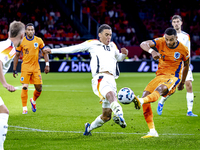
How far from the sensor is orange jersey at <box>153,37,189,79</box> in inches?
258

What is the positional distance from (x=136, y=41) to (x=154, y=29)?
2.99 meters

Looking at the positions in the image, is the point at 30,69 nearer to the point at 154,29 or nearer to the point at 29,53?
the point at 29,53

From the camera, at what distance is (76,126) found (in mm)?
6691

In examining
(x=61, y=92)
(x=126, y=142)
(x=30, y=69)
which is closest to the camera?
(x=126, y=142)

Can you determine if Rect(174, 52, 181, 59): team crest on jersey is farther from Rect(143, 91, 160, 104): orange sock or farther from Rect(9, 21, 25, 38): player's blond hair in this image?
Rect(9, 21, 25, 38): player's blond hair

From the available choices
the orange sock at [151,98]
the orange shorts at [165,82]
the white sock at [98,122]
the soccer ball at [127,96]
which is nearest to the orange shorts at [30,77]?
the white sock at [98,122]

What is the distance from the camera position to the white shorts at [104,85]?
5.31 meters

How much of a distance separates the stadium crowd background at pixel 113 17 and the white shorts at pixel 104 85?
20.6 meters

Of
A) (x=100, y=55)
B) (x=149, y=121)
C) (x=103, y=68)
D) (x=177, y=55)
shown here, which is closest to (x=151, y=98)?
(x=149, y=121)

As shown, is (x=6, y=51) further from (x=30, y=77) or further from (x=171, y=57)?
(x=30, y=77)

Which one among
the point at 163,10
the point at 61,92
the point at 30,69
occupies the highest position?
the point at 163,10

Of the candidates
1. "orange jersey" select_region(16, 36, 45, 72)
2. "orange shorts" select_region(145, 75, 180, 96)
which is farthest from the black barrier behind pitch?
"orange shorts" select_region(145, 75, 180, 96)

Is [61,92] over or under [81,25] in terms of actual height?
under

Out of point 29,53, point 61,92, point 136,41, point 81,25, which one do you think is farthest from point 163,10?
point 29,53
